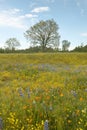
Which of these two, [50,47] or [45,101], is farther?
[50,47]

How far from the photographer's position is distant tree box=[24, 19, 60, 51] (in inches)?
2997

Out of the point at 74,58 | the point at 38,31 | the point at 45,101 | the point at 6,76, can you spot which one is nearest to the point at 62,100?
the point at 45,101

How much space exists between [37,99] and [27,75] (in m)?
9.39

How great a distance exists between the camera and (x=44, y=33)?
76062 millimetres

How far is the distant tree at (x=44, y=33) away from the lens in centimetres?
7612

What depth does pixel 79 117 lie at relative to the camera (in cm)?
535

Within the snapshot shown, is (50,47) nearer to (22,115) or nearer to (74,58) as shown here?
(74,58)

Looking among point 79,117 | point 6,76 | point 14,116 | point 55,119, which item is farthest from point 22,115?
point 6,76

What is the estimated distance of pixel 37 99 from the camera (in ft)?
21.2

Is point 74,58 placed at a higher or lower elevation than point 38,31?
lower

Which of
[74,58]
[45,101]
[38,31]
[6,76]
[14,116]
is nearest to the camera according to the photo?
[14,116]

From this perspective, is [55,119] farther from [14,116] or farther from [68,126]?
[14,116]

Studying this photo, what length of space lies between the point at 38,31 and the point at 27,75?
201ft

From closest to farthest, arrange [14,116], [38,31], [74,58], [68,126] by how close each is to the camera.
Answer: [68,126]
[14,116]
[74,58]
[38,31]
